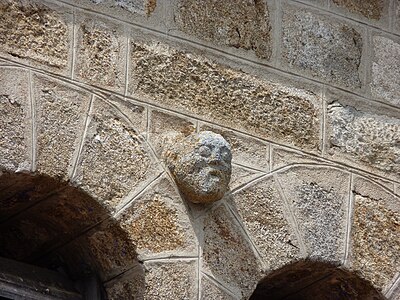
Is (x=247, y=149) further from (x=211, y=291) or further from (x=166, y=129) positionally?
(x=211, y=291)

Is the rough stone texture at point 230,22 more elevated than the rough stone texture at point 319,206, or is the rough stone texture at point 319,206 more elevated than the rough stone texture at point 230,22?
the rough stone texture at point 230,22

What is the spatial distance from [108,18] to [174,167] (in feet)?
1.81

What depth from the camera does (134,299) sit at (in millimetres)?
5250

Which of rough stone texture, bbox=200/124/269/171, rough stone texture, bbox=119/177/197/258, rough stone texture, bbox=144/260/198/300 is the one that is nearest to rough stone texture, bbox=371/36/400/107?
rough stone texture, bbox=200/124/269/171

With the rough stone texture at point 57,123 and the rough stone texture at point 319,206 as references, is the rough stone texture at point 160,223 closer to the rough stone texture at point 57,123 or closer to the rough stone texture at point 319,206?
the rough stone texture at point 57,123

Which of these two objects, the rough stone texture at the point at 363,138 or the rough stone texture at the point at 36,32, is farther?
the rough stone texture at the point at 363,138

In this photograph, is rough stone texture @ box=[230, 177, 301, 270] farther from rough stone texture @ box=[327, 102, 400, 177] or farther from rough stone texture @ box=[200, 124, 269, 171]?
rough stone texture @ box=[327, 102, 400, 177]

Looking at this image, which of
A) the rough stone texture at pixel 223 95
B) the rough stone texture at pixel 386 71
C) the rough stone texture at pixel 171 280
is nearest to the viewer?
the rough stone texture at pixel 171 280

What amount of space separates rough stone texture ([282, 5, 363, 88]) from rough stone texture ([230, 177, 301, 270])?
0.51m

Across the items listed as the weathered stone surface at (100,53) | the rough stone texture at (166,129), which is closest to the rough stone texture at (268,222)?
the rough stone texture at (166,129)

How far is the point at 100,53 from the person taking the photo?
540 cm

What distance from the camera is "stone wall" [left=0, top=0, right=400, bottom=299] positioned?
17.2 ft

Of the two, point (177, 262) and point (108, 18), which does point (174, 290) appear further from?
point (108, 18)

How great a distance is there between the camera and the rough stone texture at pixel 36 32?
5.22 meters
